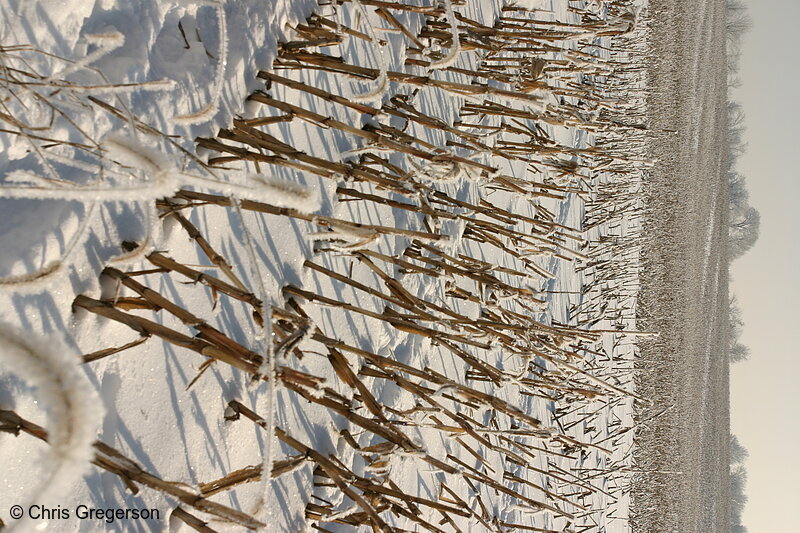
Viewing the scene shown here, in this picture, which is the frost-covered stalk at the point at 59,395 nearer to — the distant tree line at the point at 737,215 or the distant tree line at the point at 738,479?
the distant tree line at the point at 737,215

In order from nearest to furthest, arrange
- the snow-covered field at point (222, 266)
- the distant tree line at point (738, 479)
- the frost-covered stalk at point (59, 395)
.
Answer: the frost-covered stalk at point (59, 395), the snow-covered field at point (222, 266), the distant tree line at point (738, 479)

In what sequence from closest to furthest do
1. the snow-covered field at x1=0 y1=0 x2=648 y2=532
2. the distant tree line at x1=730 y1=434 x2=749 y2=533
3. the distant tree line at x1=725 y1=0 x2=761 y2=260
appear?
the snow-covered field at x1=0 y1=0 x2=648 y2=532 < the distant tree line at x1=725 y1=0 x2=761 y2=260 < the distant tree line at x1=730 y1=434 x2=749 y2=533

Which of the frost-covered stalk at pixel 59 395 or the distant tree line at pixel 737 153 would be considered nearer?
the frost-covered stalk at pixel 59 395

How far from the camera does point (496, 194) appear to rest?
2826mm

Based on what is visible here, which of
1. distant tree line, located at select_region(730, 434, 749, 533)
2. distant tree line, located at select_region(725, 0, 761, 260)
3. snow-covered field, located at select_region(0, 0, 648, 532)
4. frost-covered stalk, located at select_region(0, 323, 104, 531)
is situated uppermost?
distant tree line, located at select_region(725, 0, 761, 260)

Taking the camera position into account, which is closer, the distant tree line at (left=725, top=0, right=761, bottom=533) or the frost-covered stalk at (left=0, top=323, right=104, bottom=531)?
Answer: the frost-covered stalk at (left=0, top=323, right=104, bottom=531)

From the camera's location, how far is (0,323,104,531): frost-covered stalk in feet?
1.48

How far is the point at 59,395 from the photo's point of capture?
46 cm

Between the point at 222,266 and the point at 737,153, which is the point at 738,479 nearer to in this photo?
the point at 737,153

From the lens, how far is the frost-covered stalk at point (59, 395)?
1.48 ft

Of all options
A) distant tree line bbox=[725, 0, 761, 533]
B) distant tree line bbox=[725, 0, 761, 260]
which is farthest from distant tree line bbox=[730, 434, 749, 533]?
distant tree line bbox=[725, 0, 761, 260]

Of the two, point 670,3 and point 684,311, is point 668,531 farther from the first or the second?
point 670,3

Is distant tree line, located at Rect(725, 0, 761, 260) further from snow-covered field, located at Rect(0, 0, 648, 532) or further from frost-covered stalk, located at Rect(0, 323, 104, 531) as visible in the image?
frost-covered stalk, located at Rect(0, 323, 104, 531)

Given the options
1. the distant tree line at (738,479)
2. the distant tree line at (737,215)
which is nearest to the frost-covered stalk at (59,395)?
the distant tree line at (737,215)
